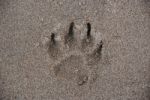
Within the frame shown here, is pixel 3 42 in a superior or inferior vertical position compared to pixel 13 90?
superior

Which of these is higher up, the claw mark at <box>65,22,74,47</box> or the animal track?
the claw mark at <box>65,22,74,47</box>

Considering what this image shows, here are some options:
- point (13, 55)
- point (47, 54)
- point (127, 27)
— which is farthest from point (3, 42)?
point (127, 27)

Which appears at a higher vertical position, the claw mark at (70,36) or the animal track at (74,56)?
the claw mark at (70,36)

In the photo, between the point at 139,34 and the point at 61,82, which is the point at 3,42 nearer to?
the point at 61,82

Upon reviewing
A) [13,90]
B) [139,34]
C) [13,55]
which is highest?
[139,34]
